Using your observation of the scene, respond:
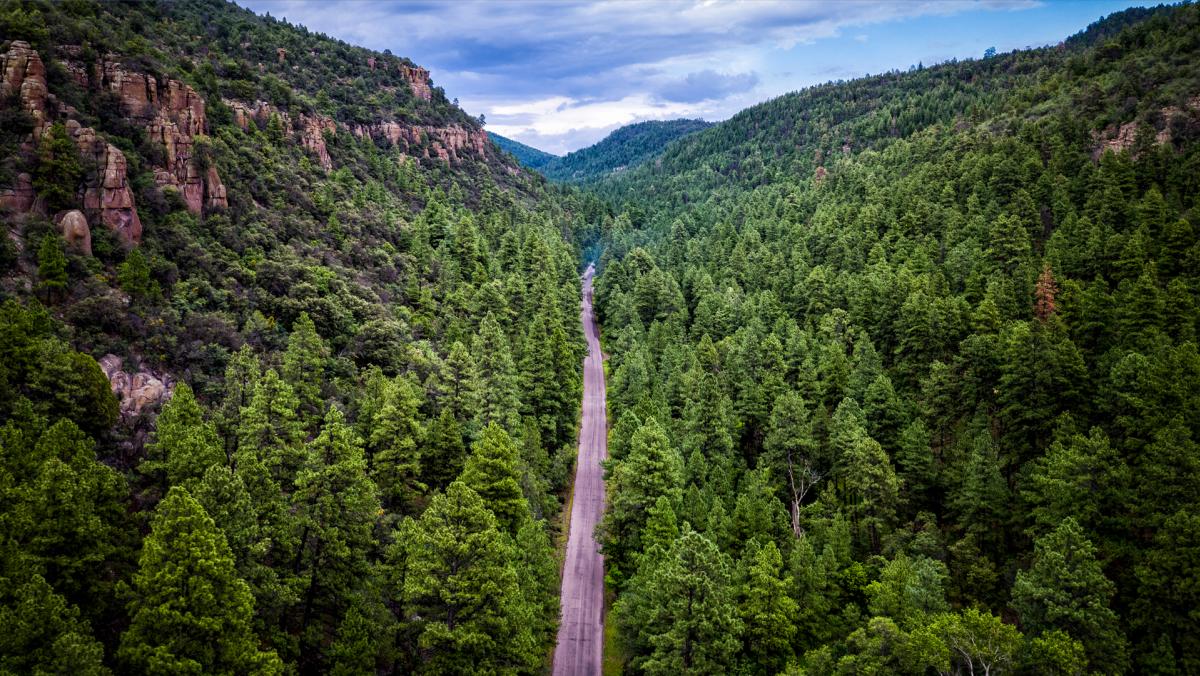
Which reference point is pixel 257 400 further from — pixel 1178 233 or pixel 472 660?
pixel 1178 233

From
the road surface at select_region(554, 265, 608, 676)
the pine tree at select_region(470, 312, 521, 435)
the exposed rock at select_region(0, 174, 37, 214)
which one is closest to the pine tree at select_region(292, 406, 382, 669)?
the road surface at select_region(554, 265, 608, 676)

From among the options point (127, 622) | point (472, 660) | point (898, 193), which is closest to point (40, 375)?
point (127, 622)

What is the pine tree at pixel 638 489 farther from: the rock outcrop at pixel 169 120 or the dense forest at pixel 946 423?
the rock outcrop at pixel 169 120

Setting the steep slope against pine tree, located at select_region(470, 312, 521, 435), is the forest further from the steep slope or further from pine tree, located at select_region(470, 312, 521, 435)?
pine tree, located at select_region(470, 312, 521, 435)

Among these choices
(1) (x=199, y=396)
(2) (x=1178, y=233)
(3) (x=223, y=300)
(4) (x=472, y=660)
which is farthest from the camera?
(2) (x=1178, y=233)

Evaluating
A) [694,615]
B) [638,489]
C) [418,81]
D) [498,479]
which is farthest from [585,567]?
[418,81]
